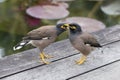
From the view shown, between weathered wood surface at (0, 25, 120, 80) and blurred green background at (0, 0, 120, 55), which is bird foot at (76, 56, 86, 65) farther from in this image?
blurred green background at (0, 0, 120, 55)

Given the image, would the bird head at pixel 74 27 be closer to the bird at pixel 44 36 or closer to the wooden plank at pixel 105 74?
the bird at pixel 44 36

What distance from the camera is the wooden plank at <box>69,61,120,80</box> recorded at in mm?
1656

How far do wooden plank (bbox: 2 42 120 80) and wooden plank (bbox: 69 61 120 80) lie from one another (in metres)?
0.04

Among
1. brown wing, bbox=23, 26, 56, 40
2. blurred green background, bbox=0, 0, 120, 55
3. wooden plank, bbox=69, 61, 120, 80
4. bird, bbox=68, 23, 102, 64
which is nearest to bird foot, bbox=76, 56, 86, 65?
bird, bbox=68, 23, 102, 64

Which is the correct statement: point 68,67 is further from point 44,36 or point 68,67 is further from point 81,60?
point 44,36

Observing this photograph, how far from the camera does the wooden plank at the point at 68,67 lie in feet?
5.36

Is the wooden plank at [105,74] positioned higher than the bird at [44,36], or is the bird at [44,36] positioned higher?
the bird at [44,36]

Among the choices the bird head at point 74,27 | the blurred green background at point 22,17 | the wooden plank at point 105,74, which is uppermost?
the bird head at point 74,27

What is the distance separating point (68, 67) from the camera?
5.71ft

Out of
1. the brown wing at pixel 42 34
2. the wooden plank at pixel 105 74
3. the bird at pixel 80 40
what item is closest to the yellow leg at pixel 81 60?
the bird at pixel 80 40

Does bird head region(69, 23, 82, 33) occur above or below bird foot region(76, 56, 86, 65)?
above

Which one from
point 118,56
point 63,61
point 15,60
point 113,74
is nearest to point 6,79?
point 15,60

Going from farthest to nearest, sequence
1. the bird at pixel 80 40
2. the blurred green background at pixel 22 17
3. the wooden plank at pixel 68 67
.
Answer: the blurred green background at pixel 22 17, the bird at pixel 80 40, the wooden plank at pixel 68 67

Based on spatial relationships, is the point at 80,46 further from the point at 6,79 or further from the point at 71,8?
the point at 71,8
